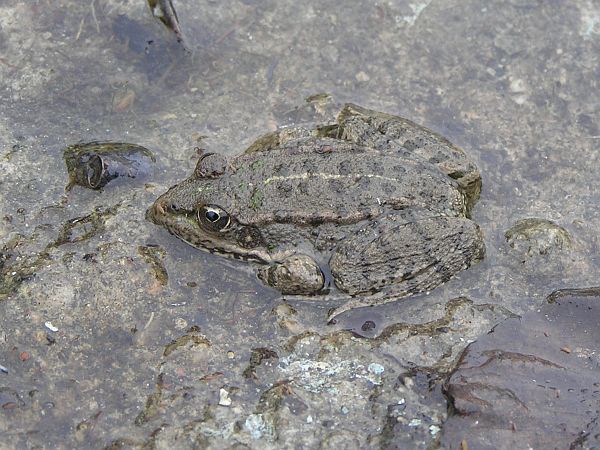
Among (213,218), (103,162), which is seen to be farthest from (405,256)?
(103,162)

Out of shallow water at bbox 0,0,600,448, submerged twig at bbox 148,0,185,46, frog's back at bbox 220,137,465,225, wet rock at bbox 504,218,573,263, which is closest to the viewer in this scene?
shallow water at bbox 0,0,600,448

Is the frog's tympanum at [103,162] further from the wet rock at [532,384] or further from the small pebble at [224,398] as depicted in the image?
the wet rock at [532,384]

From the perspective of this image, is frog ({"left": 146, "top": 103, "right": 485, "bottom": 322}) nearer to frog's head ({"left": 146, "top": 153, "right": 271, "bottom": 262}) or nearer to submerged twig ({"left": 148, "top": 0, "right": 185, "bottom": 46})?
frog's head ({"left": 146, "top": 153, "right": 271, "bottom": 262})

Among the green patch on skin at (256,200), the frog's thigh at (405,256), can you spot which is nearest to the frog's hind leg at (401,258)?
the frog's thigh at (405,256)

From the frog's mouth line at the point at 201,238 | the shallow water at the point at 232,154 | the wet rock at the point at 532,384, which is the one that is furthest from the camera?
the frog's mouth line at the point at 201,238

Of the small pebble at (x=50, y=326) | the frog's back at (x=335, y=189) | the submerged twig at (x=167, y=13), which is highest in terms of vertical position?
the submerged twig at (x=167, y=13)

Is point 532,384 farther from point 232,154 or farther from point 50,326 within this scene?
point 50,326

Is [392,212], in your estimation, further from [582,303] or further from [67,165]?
[67,165]

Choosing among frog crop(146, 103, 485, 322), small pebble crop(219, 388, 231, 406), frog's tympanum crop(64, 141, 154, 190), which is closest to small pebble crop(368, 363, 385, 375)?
frog crop(146, 103, 485, 322)
